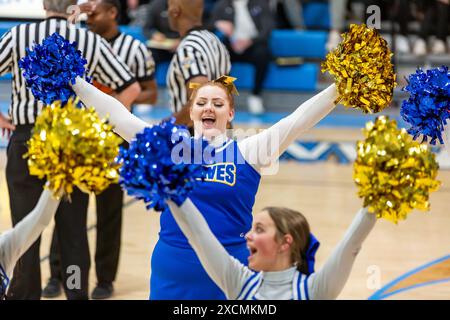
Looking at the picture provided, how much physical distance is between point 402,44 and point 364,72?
7.94 metres

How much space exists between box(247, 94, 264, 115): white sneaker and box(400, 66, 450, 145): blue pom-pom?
7101mm

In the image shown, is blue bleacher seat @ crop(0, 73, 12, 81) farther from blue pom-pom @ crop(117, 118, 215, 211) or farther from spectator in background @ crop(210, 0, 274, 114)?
blue pom-pom @ crop(117, 118, 215, 211)

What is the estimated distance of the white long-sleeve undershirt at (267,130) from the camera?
3.28 m

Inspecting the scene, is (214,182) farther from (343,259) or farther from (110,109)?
(343,259)

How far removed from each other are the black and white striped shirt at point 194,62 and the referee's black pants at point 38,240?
2.96ft

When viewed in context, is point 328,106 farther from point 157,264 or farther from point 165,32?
point 165,32

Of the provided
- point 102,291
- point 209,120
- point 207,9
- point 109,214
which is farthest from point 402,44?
point 209,120

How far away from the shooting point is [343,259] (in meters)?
2.55

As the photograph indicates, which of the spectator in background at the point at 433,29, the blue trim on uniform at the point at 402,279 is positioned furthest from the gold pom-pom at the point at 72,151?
the spectator in background at the point at 433,29

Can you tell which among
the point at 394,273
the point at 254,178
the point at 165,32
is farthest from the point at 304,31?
the point at 254,178

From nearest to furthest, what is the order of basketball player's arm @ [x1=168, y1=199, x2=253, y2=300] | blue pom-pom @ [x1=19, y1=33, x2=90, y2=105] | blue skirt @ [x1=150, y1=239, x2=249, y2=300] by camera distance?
basketball player's arm @ [x1=168, y1=199, x2=253, y2=300] → blue pom-pom @ [x1=19, y1=33, x2=90, y2=105] → blue skirt @ [x1=150, y1=239, x2=249, y2=300]

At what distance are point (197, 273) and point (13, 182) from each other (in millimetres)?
1705

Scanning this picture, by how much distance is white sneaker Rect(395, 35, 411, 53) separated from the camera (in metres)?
10.8

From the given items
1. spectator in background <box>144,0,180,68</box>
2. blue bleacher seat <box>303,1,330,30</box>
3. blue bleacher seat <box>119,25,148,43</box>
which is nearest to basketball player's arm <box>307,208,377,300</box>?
spectator in background <box>144,0,180,68</box>
